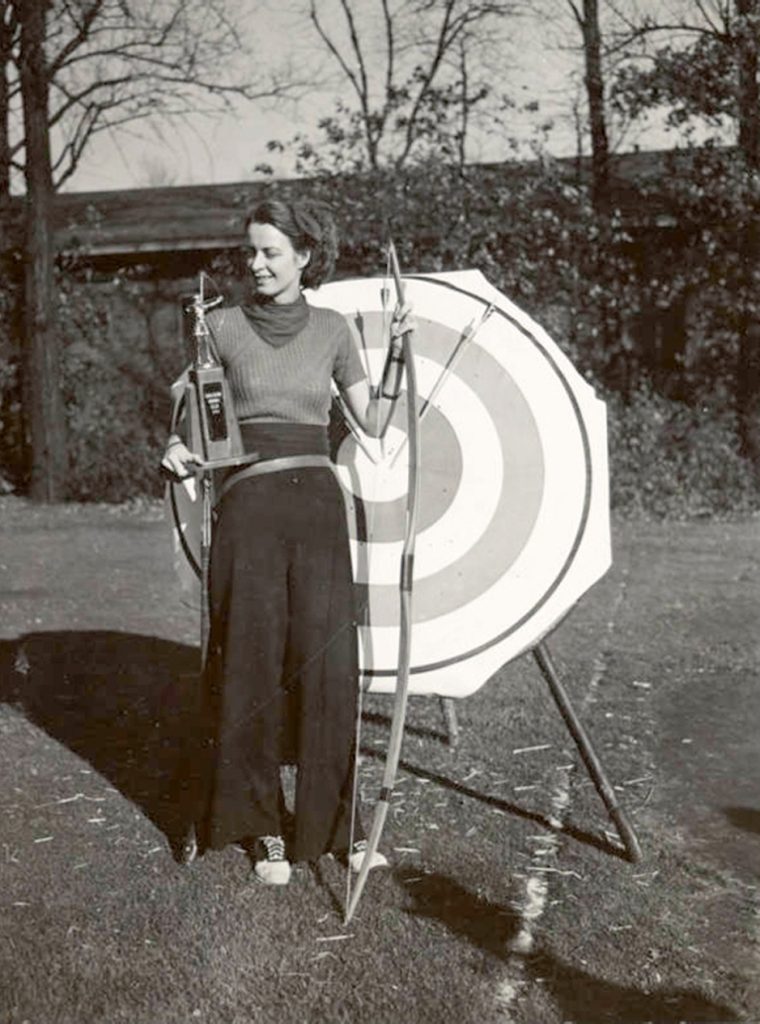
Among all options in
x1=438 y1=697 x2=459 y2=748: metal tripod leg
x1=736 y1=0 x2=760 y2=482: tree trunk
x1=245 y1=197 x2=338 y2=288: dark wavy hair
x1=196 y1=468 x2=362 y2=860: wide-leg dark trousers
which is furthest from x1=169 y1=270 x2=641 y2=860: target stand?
x1=736 y1=0 x2=760 y2=482: tree trunk

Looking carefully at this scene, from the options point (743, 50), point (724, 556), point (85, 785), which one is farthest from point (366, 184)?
point (85, 785)

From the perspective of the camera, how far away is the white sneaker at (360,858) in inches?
170

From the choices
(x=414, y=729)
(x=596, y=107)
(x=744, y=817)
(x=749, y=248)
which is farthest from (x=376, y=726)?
(x=596, y=107)

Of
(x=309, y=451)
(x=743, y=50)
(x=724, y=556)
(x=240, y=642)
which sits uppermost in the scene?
(x=743, y=50)

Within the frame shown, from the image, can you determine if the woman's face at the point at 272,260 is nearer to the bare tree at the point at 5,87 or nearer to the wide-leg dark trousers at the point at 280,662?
the wide-leg dark trousers at the point at 280,662

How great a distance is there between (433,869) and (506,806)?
28.0 inches

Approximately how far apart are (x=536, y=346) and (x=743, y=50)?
41.4 feet

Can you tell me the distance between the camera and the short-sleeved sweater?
4.14m

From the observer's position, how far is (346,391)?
4316mm

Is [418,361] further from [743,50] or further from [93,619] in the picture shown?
[743,50]

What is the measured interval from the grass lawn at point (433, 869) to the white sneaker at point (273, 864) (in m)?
0.05

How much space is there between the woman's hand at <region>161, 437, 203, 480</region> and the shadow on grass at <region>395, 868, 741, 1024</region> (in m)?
1.36

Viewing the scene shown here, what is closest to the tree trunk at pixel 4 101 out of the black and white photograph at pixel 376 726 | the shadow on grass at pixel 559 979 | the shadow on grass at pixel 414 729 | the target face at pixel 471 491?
the black and white photograph at pixel 376 726

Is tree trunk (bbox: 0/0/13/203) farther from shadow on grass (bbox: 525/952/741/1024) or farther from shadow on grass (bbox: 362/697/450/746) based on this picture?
shadow on grass (bbox: 525/952/741/1024)
